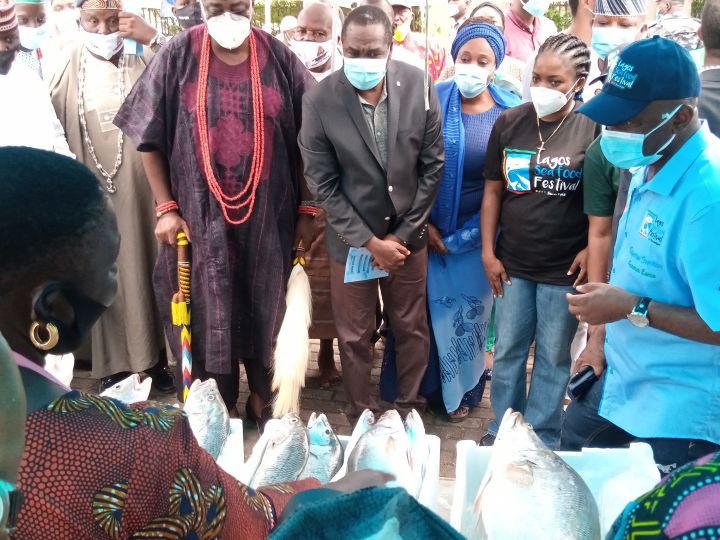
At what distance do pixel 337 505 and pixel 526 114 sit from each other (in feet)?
8.56

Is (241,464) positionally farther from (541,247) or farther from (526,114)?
(526,114)

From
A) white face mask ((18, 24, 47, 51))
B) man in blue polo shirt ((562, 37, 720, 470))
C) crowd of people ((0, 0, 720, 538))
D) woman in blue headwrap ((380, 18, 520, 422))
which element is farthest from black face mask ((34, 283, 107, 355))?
white face mask ((18, 24, 47, 51))

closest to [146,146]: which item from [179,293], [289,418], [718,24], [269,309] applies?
[179,293]

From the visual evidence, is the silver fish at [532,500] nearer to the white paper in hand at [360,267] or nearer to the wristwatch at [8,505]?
the wristwatch at [8,505]

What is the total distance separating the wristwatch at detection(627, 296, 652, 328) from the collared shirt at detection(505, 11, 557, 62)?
3.17m

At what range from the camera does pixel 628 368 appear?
7.20 feet

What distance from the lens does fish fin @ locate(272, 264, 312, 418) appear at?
319cm

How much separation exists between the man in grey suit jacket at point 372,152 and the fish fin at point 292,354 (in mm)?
266

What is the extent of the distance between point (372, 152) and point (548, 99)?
0.81 meters

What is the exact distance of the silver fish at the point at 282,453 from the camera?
2.06m

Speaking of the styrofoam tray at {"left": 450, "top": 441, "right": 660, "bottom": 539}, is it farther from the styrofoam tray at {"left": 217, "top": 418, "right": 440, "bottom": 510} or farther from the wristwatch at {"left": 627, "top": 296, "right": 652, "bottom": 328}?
the wristwatch at {"left": 627, "top": 296, "right": 652, "bottom": 328}

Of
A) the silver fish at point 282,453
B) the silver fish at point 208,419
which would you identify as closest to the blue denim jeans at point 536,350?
the silver fish at point 282,453

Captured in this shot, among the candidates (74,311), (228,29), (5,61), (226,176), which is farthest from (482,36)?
(74,311)

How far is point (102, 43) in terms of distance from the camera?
371 cm
